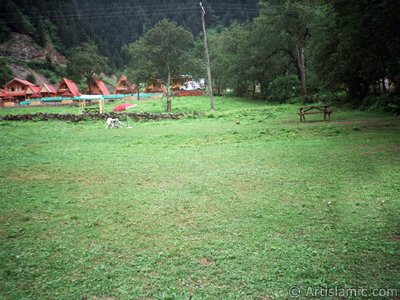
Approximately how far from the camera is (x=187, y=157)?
34.3 ft

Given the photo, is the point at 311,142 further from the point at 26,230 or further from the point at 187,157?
the point at 26,230

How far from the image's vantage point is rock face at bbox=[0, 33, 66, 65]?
8762 cm

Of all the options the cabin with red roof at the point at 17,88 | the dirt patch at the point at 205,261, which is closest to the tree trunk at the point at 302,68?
the dirt patch at the point at 205,261

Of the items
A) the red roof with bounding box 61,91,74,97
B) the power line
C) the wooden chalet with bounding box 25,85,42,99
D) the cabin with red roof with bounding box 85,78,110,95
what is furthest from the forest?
the power line

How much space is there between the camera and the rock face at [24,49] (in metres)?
87.6

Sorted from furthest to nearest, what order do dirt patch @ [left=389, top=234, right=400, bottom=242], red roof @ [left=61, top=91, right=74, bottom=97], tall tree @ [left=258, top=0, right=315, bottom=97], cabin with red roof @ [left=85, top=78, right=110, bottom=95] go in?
cabin with red roof @ [left=85, top=78, right=110, bottom=95], red roof @ [left=61, top=91, right=74, bottom=97], tall tree @ [left=258, top=0, right=315, bottom=97], dirt patch @ [left=389, top=234, right=400, bottom=242]

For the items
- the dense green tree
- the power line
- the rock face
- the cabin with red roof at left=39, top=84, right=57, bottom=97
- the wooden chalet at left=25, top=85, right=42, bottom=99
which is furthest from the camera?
the power line

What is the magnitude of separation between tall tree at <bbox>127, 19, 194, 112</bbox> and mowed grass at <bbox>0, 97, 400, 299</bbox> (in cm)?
2500

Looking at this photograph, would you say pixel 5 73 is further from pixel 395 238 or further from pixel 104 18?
pixel 104 18

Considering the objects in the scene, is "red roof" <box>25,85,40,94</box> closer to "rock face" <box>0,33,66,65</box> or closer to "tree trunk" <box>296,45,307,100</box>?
"rock face" <box>0,33,66,65</box>

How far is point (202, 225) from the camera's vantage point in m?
4.94

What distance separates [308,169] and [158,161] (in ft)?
15.8

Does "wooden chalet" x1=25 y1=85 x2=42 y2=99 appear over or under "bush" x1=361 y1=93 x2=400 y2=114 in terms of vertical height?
over

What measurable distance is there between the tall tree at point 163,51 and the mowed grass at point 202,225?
2500cm
